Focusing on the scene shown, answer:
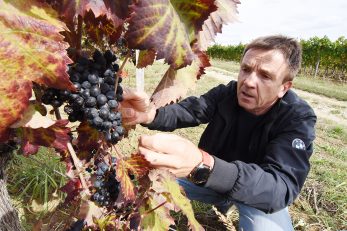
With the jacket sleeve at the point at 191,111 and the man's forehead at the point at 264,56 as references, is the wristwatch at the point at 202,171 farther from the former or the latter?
the man's forehead at the point at 264,56

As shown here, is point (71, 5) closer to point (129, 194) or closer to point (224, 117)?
point (129, 194)

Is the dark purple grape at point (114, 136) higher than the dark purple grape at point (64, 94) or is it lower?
lower

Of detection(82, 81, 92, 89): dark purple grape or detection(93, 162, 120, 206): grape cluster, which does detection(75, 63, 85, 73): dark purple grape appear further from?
detection(93, 162, 120, 206): grape cluster

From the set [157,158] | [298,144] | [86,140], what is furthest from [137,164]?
[298,144]

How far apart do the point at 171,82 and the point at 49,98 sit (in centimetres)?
34

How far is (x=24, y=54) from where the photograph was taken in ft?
2.01

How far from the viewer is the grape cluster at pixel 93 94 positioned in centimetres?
80

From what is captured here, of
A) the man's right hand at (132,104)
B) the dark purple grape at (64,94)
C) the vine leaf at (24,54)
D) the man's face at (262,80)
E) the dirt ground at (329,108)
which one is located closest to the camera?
the vine leaf at (24,54)

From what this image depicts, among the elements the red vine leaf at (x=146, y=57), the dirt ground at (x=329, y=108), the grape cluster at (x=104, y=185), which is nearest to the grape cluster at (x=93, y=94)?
the red vine leaf at (x=146, y=57)

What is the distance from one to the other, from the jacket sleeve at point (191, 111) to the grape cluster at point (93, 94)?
1682 millimetres

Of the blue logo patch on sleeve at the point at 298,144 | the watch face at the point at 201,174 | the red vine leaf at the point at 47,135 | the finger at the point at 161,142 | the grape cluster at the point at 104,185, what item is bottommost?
the blue logo patch on sleeve at the point at 298,144

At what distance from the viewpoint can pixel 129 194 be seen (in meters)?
1.06

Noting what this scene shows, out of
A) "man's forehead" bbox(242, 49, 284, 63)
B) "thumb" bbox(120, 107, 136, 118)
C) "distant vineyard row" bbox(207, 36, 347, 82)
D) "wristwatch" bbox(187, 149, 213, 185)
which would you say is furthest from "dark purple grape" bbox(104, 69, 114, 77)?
"distant vineyard row" bbox(207, 36, 347, 82)

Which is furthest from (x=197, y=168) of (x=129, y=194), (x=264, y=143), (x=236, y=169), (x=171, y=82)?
(x=264, y=143)
